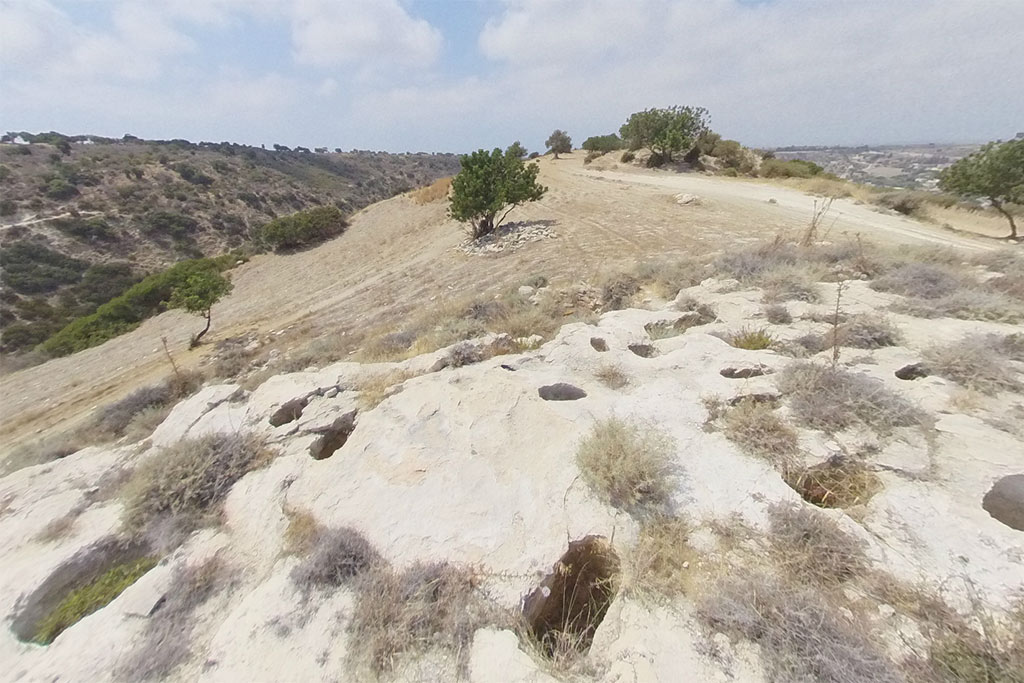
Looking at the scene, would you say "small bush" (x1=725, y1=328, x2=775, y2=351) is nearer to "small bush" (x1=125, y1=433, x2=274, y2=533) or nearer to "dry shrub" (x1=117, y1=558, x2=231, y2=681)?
"small bush" (x1=125, y1=433, x2=274, y2=533)

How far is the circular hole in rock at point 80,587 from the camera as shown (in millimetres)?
3117

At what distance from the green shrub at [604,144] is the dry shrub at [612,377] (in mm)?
36289

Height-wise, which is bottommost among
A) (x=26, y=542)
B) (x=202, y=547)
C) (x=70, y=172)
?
(x=26, y=542)

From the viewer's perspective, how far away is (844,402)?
3.78 m

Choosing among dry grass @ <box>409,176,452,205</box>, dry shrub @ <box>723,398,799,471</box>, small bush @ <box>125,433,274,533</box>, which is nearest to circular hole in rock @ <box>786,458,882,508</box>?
dry shrub @ <box>723,398,799,471</box>

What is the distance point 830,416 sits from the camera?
12.1 feet

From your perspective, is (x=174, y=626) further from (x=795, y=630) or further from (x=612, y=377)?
(x=612, y=377)

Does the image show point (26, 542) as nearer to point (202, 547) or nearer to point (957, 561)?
point (202, 547)

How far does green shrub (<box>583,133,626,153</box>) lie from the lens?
3710 cm

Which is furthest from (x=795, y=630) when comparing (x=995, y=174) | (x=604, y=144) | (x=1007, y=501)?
(x=604, y=144)

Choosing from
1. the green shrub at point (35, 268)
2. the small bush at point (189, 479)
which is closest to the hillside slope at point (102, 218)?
the green shrub at point (35, 268)

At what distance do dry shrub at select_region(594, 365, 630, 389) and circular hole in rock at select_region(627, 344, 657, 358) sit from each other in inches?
29.0

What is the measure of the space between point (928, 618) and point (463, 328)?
590 centimetres

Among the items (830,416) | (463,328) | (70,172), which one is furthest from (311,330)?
(70,172)
